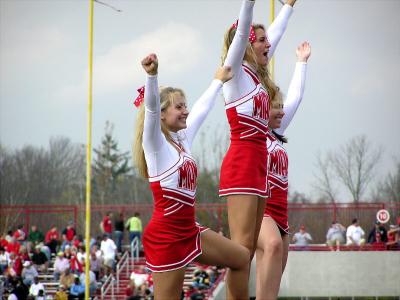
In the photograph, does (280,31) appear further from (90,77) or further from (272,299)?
(90,77)

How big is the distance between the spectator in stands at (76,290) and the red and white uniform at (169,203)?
16.9 m

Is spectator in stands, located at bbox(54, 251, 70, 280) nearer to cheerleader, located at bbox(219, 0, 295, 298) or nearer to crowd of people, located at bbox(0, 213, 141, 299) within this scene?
crowd of people, located at bbox(0, 213, 141, 299)

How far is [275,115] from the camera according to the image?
27.0 feet

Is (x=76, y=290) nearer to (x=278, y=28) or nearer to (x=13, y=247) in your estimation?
(x=13, y=247)

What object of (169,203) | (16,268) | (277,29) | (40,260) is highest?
(277,29)

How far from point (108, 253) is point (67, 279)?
2902 mm

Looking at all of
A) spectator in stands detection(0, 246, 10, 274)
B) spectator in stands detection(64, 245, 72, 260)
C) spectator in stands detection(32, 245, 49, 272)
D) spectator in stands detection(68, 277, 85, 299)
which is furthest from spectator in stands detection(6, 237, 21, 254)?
spectator in stands detection(68, 277, 85, 299)

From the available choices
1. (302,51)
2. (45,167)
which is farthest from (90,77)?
(45,167)

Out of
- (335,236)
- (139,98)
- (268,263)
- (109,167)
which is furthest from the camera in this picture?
(109,167)

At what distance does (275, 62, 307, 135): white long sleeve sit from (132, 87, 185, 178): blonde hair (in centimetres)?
159

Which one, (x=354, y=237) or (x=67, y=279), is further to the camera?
(x=354, y=237)

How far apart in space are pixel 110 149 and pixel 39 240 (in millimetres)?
40611

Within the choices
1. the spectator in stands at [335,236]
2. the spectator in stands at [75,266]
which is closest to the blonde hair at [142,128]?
the spectator in stands at [75,266]

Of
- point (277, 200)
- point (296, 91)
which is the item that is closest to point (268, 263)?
point (277, 200)
